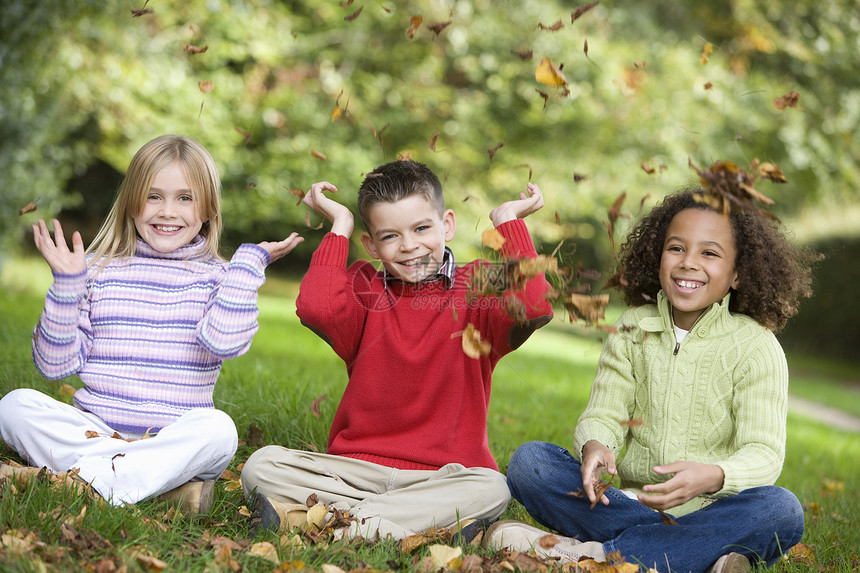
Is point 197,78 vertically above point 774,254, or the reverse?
point 197,78

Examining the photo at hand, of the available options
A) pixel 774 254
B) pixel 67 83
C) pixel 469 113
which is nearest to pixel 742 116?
pixel 469 113

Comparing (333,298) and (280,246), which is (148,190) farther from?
(333,298)

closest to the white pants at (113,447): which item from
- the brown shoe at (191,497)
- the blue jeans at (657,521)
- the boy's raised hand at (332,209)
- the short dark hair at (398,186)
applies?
the brown shoe at (191,497)

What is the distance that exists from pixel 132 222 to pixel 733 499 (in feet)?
7.60

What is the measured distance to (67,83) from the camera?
9.62 m

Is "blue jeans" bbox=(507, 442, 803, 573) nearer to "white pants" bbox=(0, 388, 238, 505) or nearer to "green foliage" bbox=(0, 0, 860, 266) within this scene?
"white pants" bbox=(0, 388, 238, 505)

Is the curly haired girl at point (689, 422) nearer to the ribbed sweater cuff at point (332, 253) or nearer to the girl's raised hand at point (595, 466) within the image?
the girl's raised hand at point (595, 466)

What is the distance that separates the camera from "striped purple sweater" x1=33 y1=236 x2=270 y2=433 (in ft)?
9.16

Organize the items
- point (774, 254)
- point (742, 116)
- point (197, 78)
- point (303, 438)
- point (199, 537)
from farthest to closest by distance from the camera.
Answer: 1. point (742, 116)
2. point (197, 78)
3. point (303, 438)
4. point (774, 254)
5. point (199, 537)

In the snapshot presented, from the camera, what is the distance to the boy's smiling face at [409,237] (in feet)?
9.40

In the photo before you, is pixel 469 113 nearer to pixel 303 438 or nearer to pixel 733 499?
pixel 303 438

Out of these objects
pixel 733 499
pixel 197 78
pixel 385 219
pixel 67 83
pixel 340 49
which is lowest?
pixel 733 499

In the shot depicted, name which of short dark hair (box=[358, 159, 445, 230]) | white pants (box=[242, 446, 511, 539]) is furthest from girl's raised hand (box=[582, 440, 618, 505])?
short dark hair (box=[358, 159, 445, 230])

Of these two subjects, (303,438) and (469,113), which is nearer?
(303,438)
